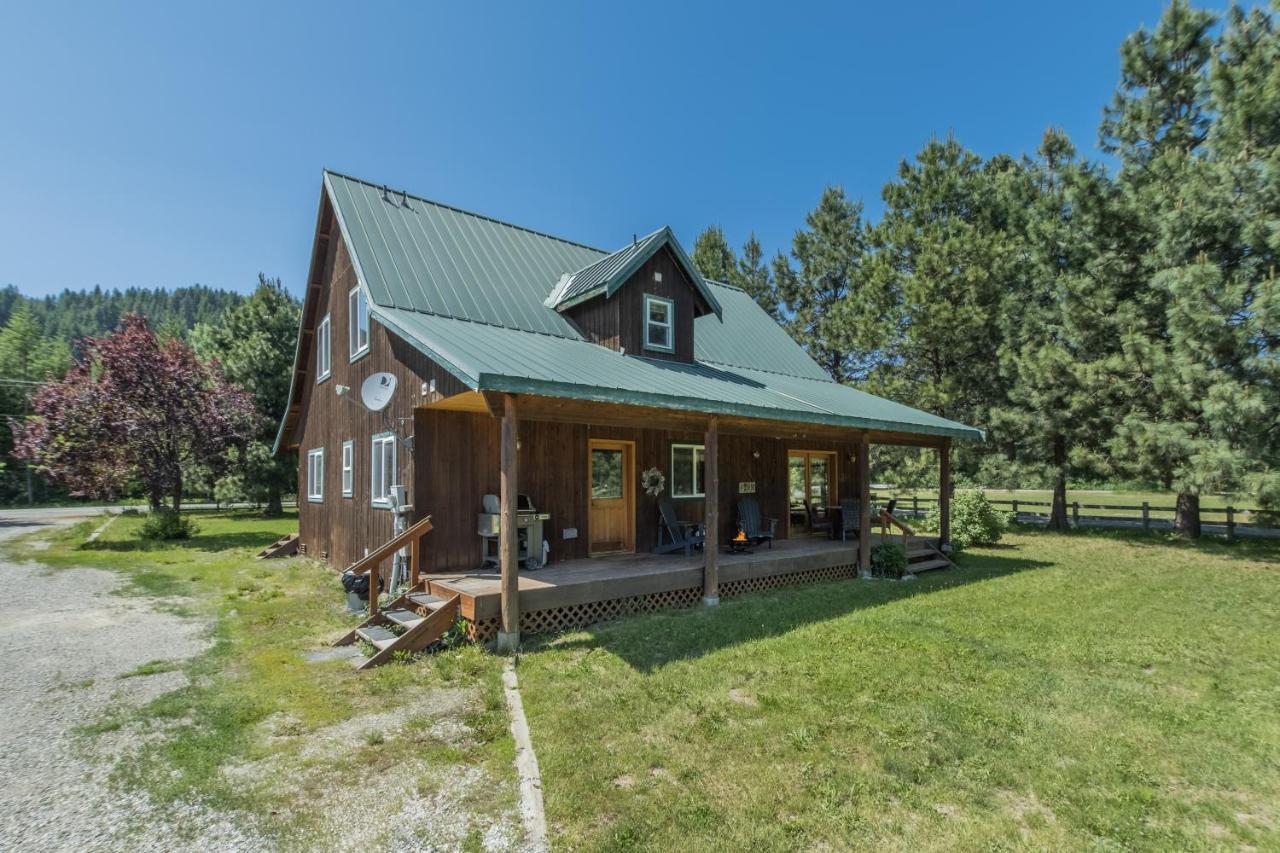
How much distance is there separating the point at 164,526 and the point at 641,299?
15533 millimetres

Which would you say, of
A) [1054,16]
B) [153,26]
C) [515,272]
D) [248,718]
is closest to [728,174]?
[1054,16]

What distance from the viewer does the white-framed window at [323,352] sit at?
1312 centimetres

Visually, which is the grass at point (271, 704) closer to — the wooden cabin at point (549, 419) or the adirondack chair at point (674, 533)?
the wooden cabin at point (549, 419)

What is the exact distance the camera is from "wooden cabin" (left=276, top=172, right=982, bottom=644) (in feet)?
25.4

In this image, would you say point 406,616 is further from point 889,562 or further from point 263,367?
point 263,367

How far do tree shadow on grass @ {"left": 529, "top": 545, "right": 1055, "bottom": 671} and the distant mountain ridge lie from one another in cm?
11457

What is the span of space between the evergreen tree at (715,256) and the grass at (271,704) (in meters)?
26.0

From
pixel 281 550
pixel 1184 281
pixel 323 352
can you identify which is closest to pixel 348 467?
pixel 323 352

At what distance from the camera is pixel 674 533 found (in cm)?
1111

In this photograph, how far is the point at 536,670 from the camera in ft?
20.3

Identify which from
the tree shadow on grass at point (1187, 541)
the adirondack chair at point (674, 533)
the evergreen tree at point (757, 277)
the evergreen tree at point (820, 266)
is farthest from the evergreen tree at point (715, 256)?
the adirondack chair at point (674, 533)

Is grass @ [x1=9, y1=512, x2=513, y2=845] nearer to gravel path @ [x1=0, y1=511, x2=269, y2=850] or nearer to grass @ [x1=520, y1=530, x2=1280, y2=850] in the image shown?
gravel path @ [x1=0, y1=511, x2=269, y2=850]

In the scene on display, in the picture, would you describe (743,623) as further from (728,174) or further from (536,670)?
(728,174)

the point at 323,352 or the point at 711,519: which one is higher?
the point at 323,352
